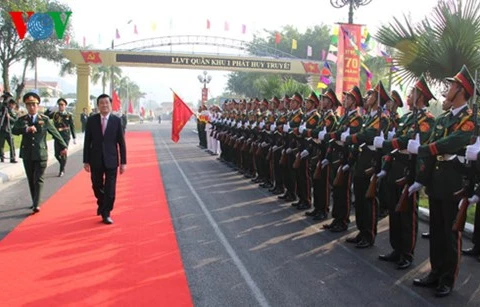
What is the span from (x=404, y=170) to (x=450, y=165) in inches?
35.9

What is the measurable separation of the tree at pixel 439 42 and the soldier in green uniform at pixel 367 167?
2.28 metres

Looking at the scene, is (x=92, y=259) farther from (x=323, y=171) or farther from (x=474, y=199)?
(x=474, y=199)

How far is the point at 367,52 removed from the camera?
14.8m

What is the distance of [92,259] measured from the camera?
5590 mm

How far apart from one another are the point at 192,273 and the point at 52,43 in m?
35.5

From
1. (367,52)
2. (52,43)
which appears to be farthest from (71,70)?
(367,52)

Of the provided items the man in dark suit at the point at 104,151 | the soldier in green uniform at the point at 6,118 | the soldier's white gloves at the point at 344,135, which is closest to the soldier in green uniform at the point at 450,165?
the soldier's white gloves at the point at 344,135

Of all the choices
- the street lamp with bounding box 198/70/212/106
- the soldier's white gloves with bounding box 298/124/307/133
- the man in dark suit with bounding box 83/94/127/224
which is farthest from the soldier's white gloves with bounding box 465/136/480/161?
the street lamp with bounding box 198/70/212/106

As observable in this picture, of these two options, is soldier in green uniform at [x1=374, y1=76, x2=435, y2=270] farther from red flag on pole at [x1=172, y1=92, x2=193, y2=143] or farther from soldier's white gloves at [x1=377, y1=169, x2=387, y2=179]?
red flag on pole at [x1=172, y1=92, x2=193, y2=143]

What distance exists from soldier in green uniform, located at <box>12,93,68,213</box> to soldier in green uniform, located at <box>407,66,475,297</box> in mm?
5656

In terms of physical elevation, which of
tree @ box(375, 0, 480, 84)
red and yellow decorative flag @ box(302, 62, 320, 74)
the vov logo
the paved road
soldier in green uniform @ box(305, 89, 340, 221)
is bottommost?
the paved road

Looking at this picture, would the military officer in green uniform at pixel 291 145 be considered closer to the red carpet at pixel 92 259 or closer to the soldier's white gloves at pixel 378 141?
the red carpet at pixel 92 259

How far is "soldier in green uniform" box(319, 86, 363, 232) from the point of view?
675cm

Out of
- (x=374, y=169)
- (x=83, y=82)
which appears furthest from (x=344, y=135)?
(x=83, y=82)
